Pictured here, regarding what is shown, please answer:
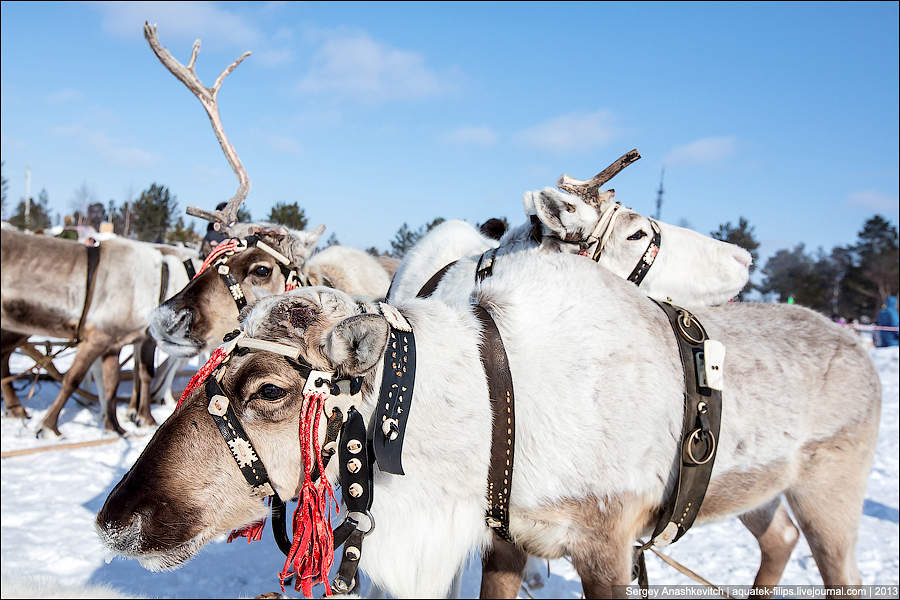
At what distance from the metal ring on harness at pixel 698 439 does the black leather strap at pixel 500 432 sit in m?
0.64

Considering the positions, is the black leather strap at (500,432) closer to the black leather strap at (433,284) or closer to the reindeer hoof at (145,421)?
the black leather strap at (433,284)

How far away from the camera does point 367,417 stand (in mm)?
1774

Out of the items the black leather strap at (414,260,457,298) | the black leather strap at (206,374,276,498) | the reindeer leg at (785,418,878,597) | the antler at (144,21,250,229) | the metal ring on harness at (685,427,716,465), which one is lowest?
the reindeer leg at (785,418,878,597)

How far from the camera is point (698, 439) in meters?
2.09

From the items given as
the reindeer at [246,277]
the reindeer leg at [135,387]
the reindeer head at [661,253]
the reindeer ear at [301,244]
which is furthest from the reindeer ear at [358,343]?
the reindeer leg at [135,387]

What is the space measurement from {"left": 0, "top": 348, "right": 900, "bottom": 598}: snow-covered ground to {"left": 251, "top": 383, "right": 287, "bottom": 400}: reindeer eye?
2006mm

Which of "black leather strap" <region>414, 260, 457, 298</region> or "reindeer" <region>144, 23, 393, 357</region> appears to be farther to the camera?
"reindeer" <region>144, 23, 393, 357</region>

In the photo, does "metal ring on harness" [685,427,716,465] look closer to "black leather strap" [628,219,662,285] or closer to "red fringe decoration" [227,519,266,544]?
"black leather strap" [628,219,662,285]

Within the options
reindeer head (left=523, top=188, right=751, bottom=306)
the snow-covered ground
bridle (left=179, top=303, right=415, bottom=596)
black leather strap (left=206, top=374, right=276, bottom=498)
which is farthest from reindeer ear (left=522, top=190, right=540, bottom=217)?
the snow-covered ground

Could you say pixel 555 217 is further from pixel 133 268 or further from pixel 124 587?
pixel 133 268

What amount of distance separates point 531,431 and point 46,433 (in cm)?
705

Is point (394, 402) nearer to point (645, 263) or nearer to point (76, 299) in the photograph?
point (645, 263)

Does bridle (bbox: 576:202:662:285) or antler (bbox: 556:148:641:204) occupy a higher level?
antler (bbox: 556:148:641:204)

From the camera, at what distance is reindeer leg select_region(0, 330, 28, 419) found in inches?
294
